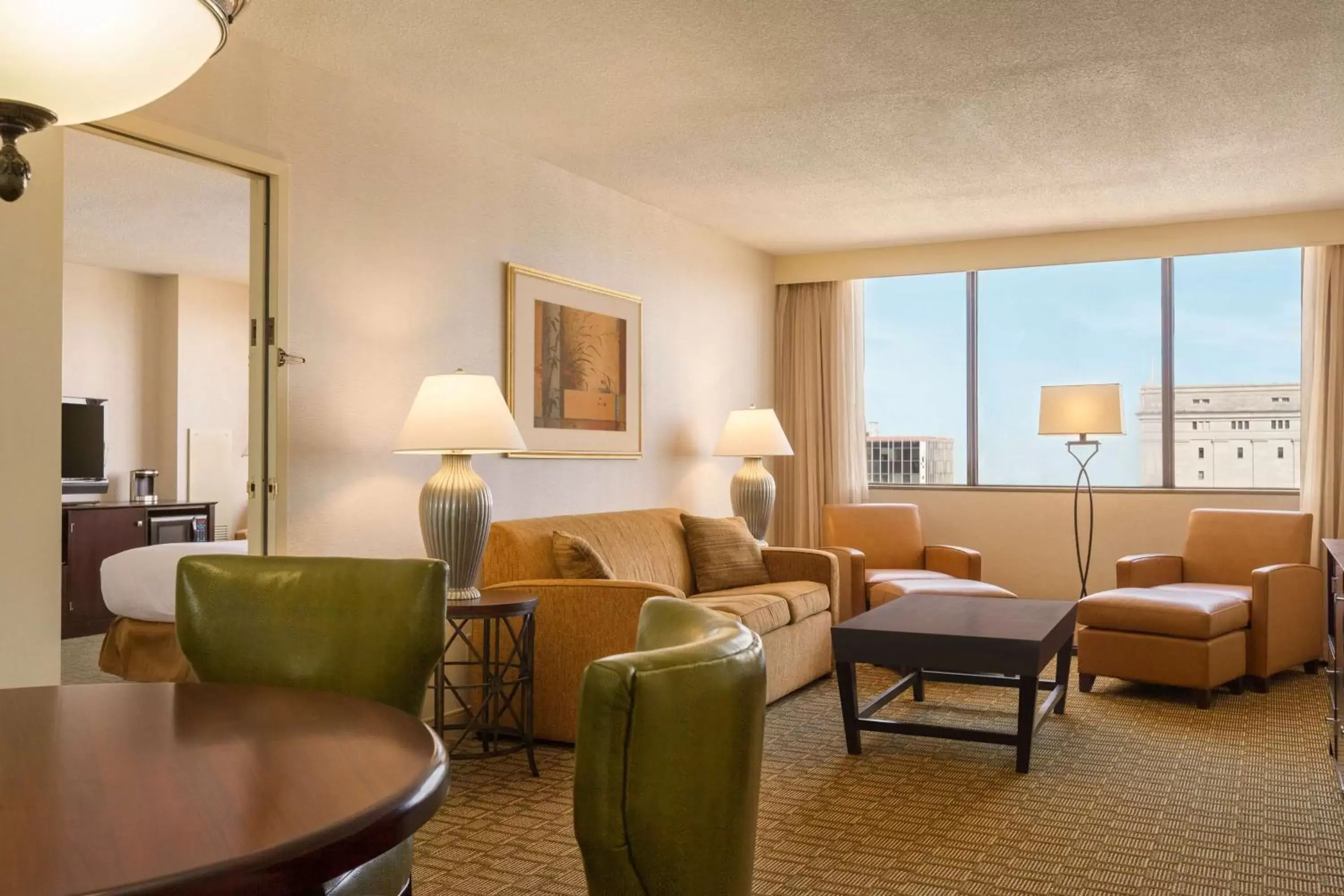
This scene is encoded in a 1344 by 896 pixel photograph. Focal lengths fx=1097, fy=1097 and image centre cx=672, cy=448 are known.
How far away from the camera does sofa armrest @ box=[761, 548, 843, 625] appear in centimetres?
570

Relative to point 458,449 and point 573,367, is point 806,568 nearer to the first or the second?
point 573,367

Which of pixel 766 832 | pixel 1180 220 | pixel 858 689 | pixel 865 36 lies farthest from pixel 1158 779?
pixel 1180 220

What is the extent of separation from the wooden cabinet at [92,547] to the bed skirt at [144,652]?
85.8 inches

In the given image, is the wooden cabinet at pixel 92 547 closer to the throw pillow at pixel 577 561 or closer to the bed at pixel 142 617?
the bed at pixel 142 617

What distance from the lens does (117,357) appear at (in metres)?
8.27

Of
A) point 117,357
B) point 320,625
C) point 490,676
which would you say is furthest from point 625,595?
point 117,357

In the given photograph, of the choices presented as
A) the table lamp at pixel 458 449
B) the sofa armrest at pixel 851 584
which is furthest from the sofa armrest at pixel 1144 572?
the table lamp at pixel 458 449

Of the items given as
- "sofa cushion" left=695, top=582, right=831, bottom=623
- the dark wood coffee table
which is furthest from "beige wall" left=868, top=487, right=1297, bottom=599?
the dark wood coffee table

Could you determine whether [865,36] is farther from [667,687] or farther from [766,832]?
[667,687]

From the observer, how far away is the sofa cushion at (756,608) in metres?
4.61

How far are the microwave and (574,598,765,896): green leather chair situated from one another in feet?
24.5

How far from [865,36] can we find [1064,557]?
4.54 metres

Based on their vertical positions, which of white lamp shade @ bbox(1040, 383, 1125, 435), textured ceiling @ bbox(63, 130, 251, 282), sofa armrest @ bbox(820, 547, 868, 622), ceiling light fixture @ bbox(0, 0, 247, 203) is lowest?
sofa armrest @ bbox(820, 547, 868, 622)

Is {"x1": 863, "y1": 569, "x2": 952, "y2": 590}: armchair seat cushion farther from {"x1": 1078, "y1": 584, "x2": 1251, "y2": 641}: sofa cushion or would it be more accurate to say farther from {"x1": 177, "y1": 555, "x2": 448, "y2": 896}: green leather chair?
{"x1": 177, "y1": 555, "x2": 448, "y2": 896}: green leather chair
